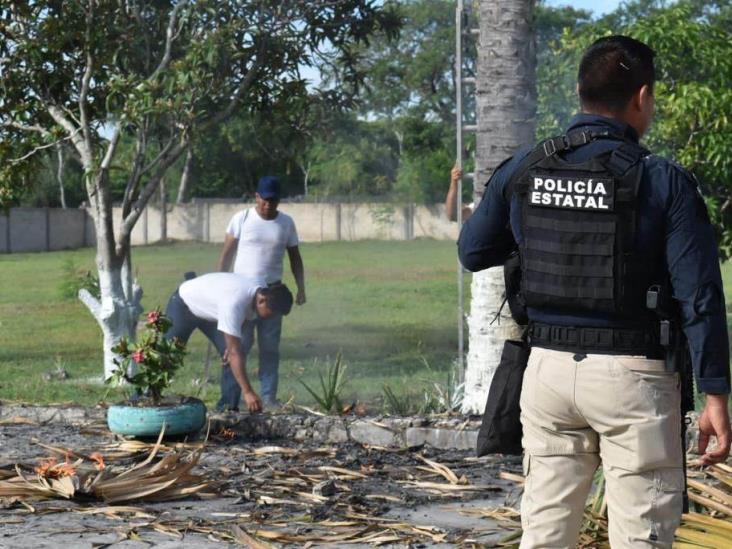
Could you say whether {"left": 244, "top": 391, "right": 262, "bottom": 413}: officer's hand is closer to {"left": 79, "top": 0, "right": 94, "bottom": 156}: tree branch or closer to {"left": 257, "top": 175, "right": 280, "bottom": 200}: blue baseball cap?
{"left": 257, "top": 175, "right": 280, "bottom": 200}: blue baseball cap

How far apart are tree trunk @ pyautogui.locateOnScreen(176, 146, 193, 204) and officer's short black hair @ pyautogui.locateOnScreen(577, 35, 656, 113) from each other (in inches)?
257

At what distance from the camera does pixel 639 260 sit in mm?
3398

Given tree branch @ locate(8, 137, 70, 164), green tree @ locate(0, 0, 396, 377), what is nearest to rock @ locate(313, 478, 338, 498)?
green tree @ locate(0, 0, 396, 377)

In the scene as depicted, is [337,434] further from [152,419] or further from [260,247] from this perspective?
[260,247]

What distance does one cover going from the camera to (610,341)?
3424 mm

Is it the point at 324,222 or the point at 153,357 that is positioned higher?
the point at 324,222

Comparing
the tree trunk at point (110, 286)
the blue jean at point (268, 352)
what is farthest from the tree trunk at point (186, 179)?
the blue jean at point (268, 352)

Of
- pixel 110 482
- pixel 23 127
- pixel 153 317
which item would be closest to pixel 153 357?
pixel 153 317

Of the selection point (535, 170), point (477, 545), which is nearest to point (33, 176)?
point (477, 545)

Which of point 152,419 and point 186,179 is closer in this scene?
point 152,419

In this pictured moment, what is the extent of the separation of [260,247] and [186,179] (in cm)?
430

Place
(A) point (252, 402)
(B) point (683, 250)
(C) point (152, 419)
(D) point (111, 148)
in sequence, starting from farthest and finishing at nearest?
(D) point (111, 148), (A) point (252, 402), (C) point (152, 419), (B) point (683, 250)

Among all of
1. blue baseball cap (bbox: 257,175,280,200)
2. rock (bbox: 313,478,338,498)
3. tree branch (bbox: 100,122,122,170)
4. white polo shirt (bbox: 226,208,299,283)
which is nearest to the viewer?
rock (bbox: 313,478,338,498)

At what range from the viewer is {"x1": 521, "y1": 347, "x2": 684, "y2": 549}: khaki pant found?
336 centimetres
